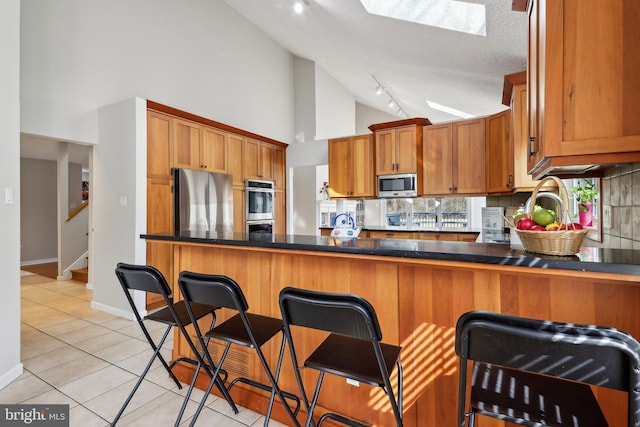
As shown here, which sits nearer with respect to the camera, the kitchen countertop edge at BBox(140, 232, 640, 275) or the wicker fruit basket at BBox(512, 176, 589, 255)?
the kitchen countertop edge at BBox(140, 232, 640, 275)

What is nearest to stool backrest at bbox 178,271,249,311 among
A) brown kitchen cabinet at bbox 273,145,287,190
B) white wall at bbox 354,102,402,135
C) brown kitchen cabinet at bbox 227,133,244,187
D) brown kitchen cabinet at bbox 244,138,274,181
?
brown kitchen cabinet at bbox 227,133,244,187

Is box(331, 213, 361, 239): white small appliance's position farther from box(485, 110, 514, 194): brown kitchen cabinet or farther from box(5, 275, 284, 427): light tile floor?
box(485, 110, 514, 194): brown kitchen cabinet

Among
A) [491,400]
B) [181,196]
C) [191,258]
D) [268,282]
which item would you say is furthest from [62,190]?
[491,400]

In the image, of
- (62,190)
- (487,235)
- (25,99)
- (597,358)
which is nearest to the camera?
(597,358)

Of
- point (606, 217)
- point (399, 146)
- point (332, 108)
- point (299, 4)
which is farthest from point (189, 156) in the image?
point (606, 217)

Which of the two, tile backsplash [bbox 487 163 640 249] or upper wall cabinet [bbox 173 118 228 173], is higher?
upper wall cabinet [bbox 173 118 228 173]

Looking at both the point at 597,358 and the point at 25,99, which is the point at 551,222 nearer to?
the point at 597,358

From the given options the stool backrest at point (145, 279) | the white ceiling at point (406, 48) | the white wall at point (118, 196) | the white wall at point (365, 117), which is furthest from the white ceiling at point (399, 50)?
the stool backrest at point (145, 279)

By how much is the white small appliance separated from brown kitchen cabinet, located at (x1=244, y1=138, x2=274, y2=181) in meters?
3.58

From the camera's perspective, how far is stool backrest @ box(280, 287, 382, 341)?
3.24 ft

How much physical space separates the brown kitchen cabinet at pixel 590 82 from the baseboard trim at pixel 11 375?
3.46 meters

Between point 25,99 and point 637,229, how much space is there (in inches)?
198

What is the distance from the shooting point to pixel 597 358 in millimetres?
724

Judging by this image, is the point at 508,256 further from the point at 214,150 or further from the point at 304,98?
the point at 304,98
